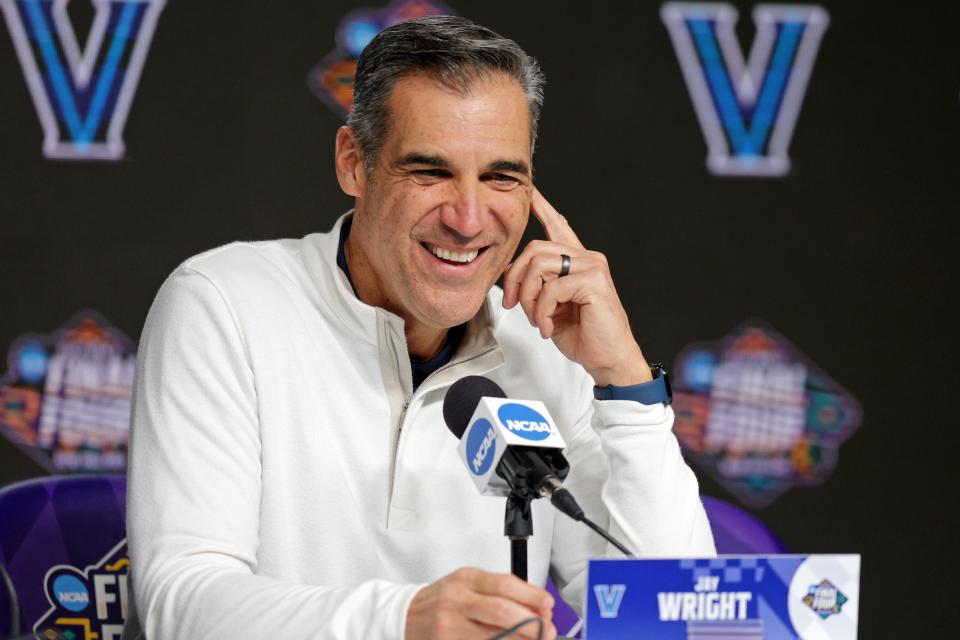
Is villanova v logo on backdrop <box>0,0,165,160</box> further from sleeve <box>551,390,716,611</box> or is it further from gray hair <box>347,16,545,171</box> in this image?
sleeve <box>551,390,716,611</box>

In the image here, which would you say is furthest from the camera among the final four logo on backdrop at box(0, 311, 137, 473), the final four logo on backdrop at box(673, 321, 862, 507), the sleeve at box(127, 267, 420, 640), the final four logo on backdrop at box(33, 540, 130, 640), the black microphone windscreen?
the final four logo on backdrop at box(673, 321, 862, 507)

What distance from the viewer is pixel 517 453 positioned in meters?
1.17

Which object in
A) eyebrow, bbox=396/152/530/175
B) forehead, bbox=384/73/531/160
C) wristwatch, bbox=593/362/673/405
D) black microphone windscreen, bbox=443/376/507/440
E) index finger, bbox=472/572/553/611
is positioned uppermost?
forehead, bbox=384/73/531/160

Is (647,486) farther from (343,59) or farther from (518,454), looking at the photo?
(343,59)

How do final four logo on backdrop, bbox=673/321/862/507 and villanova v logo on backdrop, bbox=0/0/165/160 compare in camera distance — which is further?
final four logo on backdrop, bbox=673/321/862/507

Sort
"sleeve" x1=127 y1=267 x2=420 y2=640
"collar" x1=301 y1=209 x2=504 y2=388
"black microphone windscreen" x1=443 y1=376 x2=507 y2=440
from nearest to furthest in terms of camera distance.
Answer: "sleeve" x1=127 y1=267 x2=420 y2=640 → "black microphone windscreen" x1=443 y1=376 x2=507 y2=440 → "collar" x1=301 y1=209 x2=504 y2=388

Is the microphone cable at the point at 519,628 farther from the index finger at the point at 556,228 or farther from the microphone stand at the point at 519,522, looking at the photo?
the index finger at the point at 556,228

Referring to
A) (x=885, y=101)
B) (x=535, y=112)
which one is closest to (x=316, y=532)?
(x=535, y=112)

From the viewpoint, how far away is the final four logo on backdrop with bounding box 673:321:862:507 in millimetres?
2773

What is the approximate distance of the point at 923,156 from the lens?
2.88 m

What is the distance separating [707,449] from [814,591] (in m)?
1.62

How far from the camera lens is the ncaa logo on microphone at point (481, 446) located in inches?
46.9

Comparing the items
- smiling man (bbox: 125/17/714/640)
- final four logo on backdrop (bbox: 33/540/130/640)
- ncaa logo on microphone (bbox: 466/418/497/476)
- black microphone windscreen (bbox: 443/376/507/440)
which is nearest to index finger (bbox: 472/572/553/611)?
ncaa logo on microphone (bbox: 466/418/497/476)

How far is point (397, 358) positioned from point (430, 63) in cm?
41
